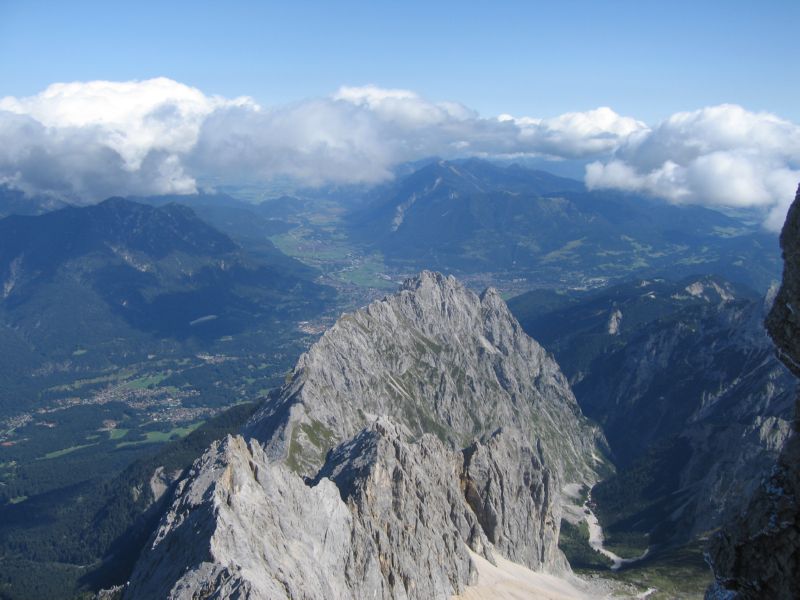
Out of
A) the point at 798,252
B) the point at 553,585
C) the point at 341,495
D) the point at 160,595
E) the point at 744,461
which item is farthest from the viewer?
the point at 744,461

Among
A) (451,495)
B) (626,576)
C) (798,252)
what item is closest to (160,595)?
(798,252)

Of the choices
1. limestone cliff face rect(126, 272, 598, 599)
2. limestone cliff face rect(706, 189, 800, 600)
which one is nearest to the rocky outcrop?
limestone cliff face rect(126, 272, 598, 599)

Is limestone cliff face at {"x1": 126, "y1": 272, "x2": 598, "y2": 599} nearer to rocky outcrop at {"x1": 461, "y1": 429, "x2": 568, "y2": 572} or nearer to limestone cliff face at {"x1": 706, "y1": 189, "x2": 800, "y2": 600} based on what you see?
rocky outcrop at {"x1": 461, "y1": 429, "x2": 568, "y2": 572}

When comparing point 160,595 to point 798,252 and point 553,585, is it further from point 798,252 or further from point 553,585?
point 553,585

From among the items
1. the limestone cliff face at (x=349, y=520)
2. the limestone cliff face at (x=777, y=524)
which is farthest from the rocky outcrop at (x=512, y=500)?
the limestone cliff face at (x=777, y=524)

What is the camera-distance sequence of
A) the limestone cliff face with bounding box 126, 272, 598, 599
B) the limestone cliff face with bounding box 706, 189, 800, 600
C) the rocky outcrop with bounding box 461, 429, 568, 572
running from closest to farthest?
the limestone cliff face with bounding box 706, 189, 800, 600, the limestone cliff face with bounding box 126, 272, 598, 599, the rocky outcrop with bounding box 461, 429, 568, 572

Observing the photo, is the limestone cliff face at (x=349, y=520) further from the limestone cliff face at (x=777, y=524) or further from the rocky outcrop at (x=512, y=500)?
the limestone cliff face at (x=777, y=524)

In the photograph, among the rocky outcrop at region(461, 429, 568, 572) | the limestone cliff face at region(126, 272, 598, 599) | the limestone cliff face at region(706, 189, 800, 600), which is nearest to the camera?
the limestone cliff face at region(706, 189, 800, 600)

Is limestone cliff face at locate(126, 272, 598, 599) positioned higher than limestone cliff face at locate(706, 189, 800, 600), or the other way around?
limestone cliff face at locate(706, 189, 800, 600)

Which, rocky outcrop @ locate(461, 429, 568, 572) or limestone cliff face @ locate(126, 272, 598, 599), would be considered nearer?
limestone cliff face @ locate(126, 272, 598, 599)
